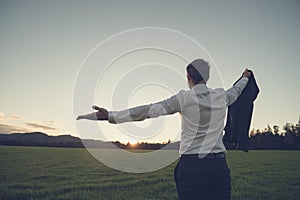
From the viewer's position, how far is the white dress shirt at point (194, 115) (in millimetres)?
3000

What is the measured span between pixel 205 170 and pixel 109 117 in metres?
1.07

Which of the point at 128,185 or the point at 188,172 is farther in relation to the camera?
the point at 128,185

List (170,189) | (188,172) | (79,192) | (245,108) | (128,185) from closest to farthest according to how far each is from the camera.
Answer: (188,172)
(245,108)
(79,192)
(170,189)
(128,185)

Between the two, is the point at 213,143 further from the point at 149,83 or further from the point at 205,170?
the point at 149,83

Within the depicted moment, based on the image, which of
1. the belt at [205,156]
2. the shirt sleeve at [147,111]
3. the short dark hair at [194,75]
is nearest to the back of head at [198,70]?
the short dark hair at [194,75]

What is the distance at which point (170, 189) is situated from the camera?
1098cm

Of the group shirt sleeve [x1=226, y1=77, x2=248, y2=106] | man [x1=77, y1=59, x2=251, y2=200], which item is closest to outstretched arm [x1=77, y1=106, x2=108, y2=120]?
man [x1=77, y1=59, x2=251, y2=200]

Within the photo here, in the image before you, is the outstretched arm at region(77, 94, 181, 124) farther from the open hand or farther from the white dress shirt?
the open hand

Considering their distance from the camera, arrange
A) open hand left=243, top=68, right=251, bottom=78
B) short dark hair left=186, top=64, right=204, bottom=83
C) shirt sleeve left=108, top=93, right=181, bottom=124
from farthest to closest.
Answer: open hand left=243, top=68, right=251, bottom=78
short dark hair left=186, top=64, right=204, bottom=83
shirt sleeve left=108, top=93, right=181, bottom=124

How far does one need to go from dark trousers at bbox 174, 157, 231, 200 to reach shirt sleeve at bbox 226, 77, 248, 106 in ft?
2.35

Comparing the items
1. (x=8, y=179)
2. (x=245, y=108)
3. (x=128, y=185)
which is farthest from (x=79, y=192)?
(x=245, y=108)

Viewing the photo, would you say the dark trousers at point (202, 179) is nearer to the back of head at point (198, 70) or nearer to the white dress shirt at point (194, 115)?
the white dress shirt at point (194, 115)

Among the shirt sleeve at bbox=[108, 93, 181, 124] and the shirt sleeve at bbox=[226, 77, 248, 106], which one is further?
the shirt sleeve at bbox=[226, 77, 248, 106]

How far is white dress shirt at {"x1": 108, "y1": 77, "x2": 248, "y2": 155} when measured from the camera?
3.00 meters
